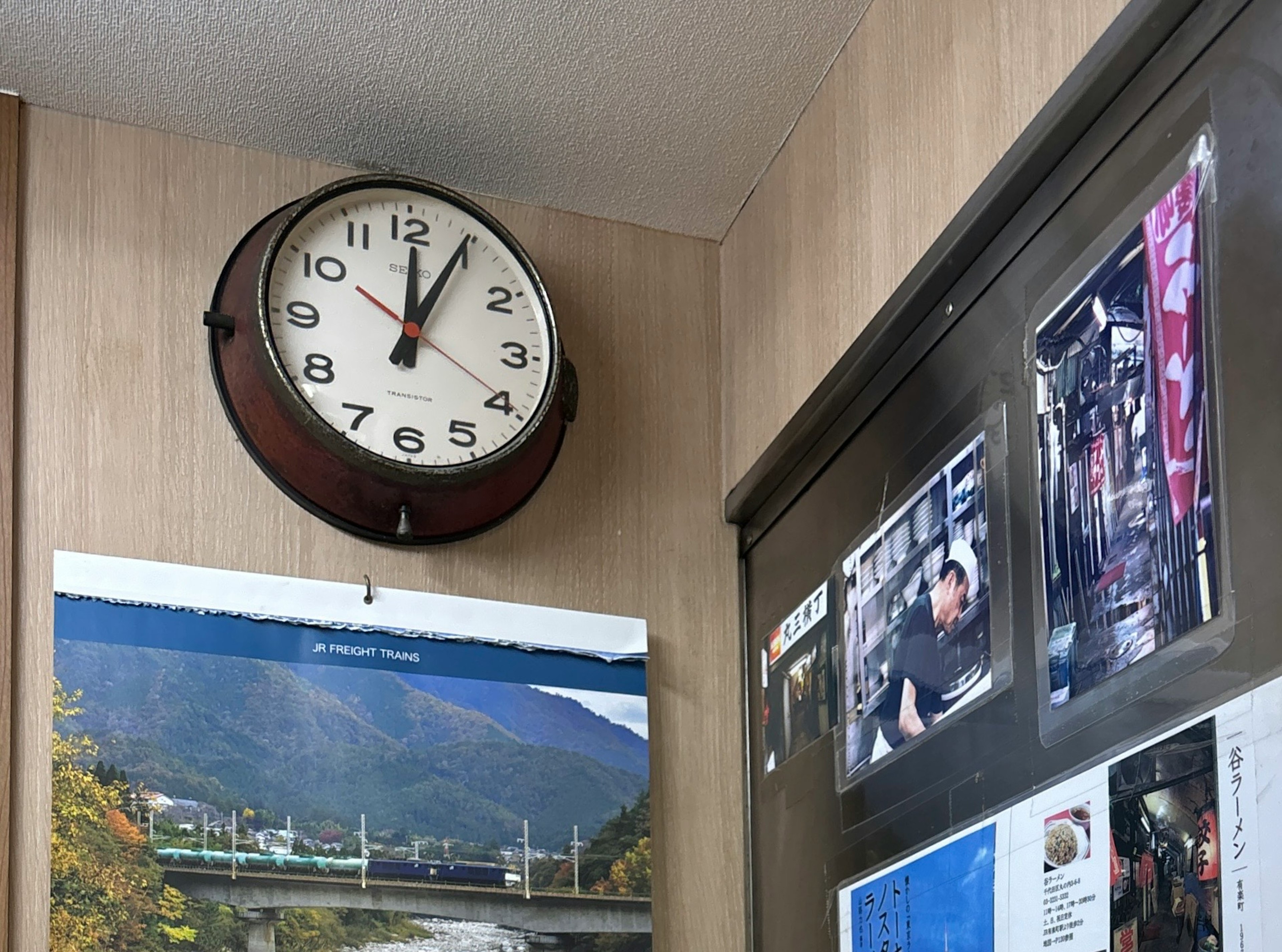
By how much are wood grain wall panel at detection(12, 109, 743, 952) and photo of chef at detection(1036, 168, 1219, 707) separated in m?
0.76

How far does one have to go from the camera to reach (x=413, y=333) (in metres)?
1.79

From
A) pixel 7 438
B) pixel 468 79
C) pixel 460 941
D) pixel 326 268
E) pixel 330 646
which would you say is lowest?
pixel 460 941

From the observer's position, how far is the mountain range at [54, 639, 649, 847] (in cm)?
161

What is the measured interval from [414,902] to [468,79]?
966mm

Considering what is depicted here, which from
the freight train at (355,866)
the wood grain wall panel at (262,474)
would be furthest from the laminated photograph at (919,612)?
the freight train at (355,866)

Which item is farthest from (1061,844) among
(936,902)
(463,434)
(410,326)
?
(410,326)

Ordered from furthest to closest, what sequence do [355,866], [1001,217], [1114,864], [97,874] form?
[355,866] < [97,874] < [1001,217] < [1114,864]

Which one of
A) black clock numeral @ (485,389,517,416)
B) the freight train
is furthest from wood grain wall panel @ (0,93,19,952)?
black clock numeral @ (485,389,517,416)

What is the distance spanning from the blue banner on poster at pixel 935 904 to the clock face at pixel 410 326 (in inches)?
26.6

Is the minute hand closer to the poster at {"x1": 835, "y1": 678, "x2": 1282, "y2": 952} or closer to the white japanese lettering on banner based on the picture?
the white japanese lettering on banner

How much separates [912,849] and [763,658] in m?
0.49

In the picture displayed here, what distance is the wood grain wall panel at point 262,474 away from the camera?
1.69 metres

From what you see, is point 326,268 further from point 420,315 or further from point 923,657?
point 923,657

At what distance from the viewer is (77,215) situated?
70.3 inches
